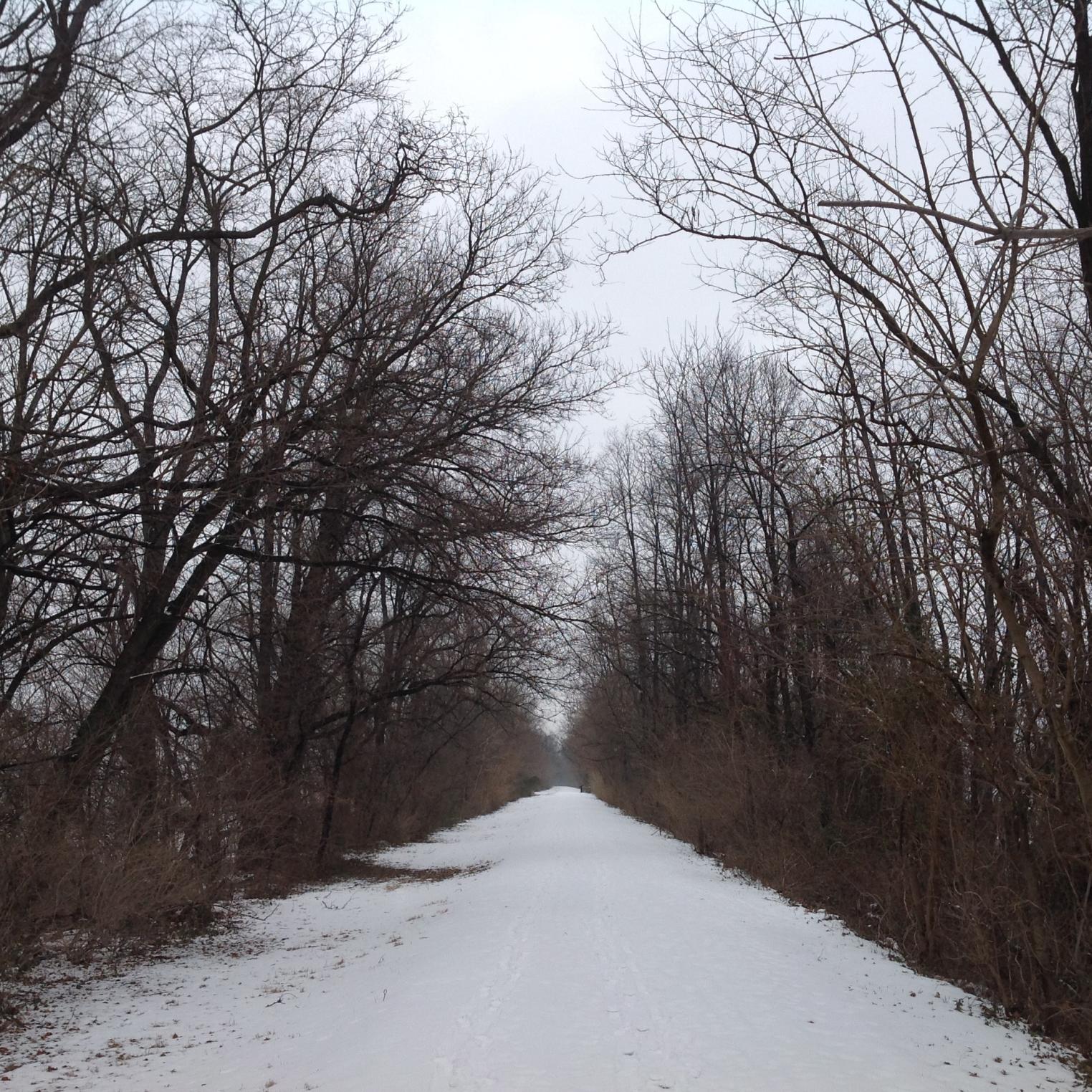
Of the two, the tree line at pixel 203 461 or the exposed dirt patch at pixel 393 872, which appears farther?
the exposed dirt patch at pixel 393 872

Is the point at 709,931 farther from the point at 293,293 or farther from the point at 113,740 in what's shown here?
the point at 293,293

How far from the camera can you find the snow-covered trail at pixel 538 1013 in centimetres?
594

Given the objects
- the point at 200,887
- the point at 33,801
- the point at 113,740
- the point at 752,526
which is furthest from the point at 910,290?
the point at 752,526

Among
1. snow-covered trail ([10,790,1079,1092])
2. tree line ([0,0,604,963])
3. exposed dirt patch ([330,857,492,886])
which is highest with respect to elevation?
tree line ([0,0,604,963])

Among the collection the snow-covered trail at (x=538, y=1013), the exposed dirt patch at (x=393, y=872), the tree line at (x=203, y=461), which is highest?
the tree line at (x=203, y=461)

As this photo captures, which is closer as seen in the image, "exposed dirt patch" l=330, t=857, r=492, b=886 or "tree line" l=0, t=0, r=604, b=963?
"tree line" l=0, t=0, r=604, b=963

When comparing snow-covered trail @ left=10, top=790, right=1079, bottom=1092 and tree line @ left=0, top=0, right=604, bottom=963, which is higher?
tree line @ left=0, top=0, right=604, bottom=963

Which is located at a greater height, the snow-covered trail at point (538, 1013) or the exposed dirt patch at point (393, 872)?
the exposed dirt patch at point (393, 872)

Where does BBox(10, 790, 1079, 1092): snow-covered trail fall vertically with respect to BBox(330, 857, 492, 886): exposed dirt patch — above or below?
below

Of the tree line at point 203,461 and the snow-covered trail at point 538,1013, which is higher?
the tree line at point 203,461

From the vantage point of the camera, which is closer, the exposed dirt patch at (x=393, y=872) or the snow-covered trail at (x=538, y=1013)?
the snow-covered trail at (x=538, y=1013)

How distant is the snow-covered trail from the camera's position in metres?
A: 5.94

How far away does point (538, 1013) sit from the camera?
23.5ft

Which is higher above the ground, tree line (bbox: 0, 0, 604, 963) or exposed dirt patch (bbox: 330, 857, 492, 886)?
tree line (bbox: 0, 0, 604, 963)
